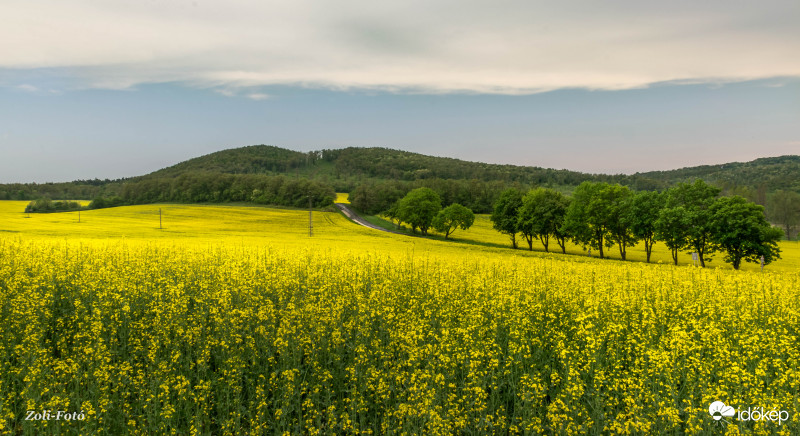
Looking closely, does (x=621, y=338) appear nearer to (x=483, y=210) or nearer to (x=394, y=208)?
(x=394, y=208)

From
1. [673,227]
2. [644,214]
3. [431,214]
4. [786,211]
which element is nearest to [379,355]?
[673,227]

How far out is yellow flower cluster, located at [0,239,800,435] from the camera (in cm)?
499

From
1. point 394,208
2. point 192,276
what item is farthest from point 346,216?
point 192,276

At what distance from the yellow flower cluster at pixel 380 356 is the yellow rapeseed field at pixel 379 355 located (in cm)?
5

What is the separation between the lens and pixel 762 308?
10.1 meters

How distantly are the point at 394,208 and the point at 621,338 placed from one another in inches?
2872

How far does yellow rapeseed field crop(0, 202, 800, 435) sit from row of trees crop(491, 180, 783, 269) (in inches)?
1255

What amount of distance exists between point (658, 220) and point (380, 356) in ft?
151

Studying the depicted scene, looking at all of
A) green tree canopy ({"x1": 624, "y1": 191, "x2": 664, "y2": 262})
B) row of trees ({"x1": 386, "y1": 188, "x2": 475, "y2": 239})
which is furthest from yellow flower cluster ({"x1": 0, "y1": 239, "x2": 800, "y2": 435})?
row of trees ({"x1": 386, "y1": 188, "x2": 475, "y2": 239})

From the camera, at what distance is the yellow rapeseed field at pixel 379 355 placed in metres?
4.98

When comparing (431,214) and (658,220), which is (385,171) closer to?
(431,214)

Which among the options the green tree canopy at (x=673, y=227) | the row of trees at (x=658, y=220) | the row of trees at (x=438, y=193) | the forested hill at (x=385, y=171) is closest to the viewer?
the row of trees at (x=658, y=220)

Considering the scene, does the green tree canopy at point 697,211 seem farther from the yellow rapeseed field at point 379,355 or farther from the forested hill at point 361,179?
the forested hill at point 361,179

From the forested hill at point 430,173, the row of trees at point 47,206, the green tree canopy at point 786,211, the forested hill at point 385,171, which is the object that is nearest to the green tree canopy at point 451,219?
the forested hill at point 430,173
